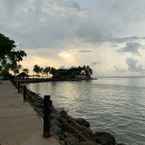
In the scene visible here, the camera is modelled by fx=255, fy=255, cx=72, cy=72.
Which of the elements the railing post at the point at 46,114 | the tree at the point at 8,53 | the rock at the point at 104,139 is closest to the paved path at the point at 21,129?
the railing post at the point at 46,114

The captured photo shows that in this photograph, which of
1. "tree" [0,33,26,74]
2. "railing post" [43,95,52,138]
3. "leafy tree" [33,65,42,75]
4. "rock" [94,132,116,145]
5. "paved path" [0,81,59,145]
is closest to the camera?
"paved path" [0,81,59,145]

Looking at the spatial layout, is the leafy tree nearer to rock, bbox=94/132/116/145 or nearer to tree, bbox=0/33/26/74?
tree, bbox=0/33/26/74

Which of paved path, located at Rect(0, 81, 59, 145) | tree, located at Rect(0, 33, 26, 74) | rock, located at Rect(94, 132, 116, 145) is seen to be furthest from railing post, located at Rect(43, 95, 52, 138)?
tree, located at Rect(0, 33, 26, 74)

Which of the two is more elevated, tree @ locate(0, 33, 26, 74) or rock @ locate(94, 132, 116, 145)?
tree @ locate(0, 33, 26, 74)

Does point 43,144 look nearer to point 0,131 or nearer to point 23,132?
point 23,132

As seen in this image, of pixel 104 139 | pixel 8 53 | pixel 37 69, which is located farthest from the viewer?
pixel 37 69

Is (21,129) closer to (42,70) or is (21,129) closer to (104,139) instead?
(104,139)

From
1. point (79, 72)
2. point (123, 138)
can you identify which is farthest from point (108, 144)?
point (79, 72)

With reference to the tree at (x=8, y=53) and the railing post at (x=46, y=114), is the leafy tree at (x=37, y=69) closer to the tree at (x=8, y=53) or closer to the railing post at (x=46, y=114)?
the tree at (x=8, y=53)

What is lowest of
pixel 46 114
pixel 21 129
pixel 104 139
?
pixel 104 139

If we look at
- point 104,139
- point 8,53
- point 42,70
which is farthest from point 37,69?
point 104,139

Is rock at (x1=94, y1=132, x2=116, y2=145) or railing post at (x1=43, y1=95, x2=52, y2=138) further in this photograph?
A: rock at (x1=94, y1=132, x2=116, y2=145)

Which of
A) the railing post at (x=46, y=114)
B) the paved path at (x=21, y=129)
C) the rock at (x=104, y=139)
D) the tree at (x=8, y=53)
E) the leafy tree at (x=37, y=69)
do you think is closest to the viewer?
the paved path at (x=21, y=129)

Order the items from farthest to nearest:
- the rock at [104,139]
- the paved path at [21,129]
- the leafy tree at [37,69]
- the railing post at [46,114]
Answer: the leafy tree at [37,69], the rock at [104,139], the railing post at [46,114], the paved path at [21,129]
